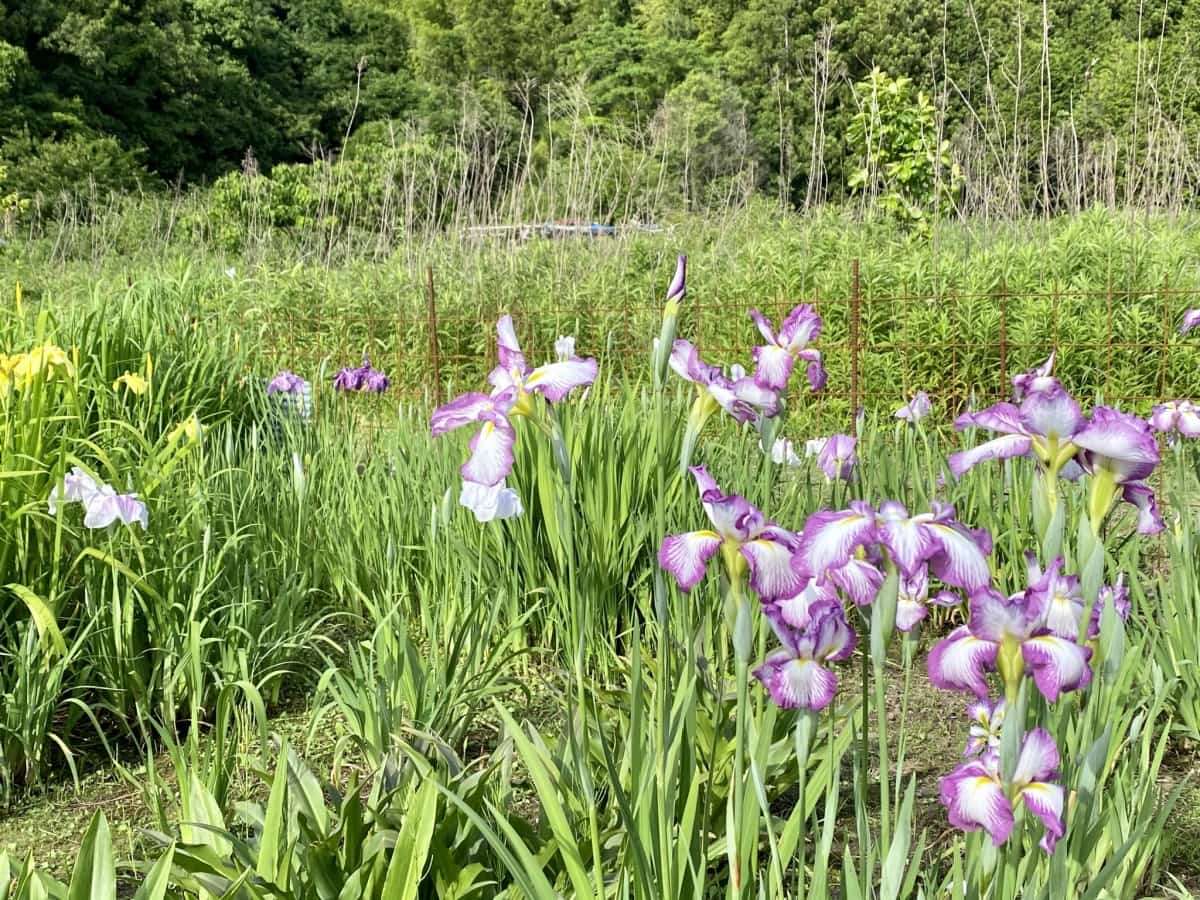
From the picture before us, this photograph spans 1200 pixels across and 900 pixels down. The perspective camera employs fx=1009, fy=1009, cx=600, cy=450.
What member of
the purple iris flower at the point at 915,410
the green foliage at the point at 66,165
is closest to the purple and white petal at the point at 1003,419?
the purple iris flower at the point at 915,410

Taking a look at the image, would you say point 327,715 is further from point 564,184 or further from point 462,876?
point 564,184

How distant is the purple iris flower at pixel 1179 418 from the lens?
192 cm

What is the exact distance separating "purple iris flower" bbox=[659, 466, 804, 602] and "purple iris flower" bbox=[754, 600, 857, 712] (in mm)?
29

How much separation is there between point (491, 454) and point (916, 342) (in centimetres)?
467

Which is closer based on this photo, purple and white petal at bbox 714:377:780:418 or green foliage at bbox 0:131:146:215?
purple and white petal at bbox 714:377:780:418

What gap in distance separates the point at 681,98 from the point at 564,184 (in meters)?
14.7

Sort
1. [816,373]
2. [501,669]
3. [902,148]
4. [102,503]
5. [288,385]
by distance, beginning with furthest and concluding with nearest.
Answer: [902,148], [288,385], [501,669], [102,503], [816,373]

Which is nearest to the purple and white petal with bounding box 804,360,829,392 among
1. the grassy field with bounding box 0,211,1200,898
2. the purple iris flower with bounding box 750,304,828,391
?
the purple iris flower with bounding box 750,304,828,391

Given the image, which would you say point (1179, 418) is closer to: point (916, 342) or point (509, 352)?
point (509, 352)

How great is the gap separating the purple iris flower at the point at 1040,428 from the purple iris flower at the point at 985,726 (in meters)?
0.23

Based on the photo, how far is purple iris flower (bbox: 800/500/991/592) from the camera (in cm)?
77

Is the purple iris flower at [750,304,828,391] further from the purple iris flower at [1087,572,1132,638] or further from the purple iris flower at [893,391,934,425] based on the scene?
the purple iris flower at [893,391,934,425]

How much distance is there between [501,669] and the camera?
214 centimetres

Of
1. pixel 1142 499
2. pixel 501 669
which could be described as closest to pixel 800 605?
pixel 1142 499
